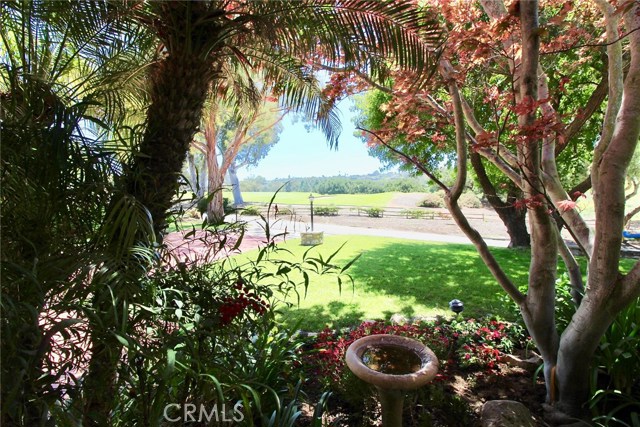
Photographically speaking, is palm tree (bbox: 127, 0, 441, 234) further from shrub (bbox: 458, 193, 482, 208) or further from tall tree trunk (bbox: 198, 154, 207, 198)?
shrub (bbox: 458, 193, 482, 208)

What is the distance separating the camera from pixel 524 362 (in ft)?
8.82

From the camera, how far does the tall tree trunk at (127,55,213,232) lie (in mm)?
1736

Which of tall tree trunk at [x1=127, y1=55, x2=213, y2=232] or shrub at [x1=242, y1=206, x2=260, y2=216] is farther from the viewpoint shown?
tall tree trunk at [x1=127, y1=55, x2=213, y2=232]

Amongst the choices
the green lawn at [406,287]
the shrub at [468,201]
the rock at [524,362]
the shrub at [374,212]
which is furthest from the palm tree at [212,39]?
the shrub at [374,212]

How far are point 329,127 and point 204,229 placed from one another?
7.64ft

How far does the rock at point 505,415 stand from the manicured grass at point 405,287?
1.25m

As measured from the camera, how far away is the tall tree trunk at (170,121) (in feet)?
5.70

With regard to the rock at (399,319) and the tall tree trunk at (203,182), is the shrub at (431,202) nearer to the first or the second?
the tall tree trunk at (203,182)

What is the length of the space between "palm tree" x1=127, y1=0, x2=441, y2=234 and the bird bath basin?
1338mm

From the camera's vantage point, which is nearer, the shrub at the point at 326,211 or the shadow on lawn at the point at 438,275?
the shadow on lawn at the point at 438,275

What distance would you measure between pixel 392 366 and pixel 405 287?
3.28m

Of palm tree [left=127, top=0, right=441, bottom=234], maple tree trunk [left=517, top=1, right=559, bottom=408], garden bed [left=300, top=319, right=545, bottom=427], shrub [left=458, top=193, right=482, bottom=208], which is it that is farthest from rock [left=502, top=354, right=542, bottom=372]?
shrub [left=458, top=193, right=482, bottom=208]

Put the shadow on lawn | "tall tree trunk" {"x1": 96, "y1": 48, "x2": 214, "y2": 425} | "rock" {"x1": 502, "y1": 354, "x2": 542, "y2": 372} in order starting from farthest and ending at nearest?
the shadow on lawn
"rock" {"x1": 502, "y1": 354, "x2": 542, "y2": 372}
"tall tree trunk" {"x1": 96, "y1": 48, "x2": 214, "y2": 425}

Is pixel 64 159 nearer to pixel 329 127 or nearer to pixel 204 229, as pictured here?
pixel 204 229
